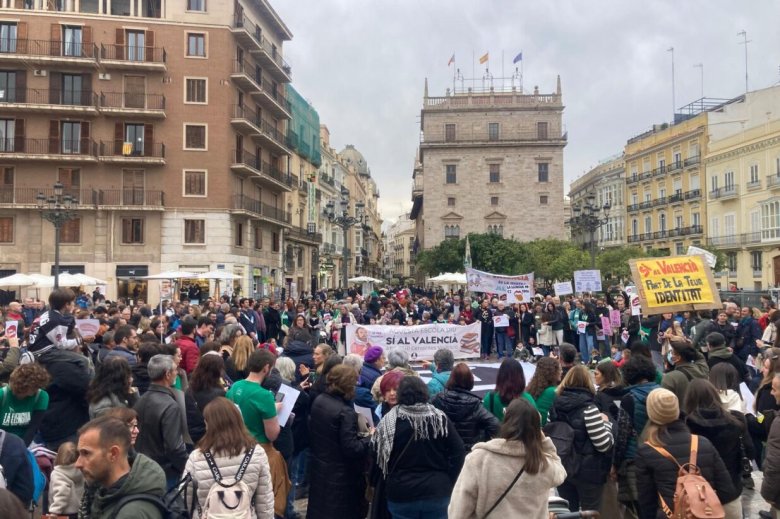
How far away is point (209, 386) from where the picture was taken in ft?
18.5

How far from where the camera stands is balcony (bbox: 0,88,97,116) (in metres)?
35.4

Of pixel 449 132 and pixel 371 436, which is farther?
pixel 449 132

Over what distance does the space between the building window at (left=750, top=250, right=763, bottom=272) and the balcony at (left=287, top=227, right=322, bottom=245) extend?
36989mm

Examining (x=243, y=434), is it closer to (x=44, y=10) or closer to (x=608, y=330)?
(x=608, y=330)

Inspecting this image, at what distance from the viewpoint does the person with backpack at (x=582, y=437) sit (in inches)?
203

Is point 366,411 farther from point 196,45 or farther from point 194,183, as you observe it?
point 196,45

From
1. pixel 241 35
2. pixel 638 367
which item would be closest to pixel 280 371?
pixel 638 367

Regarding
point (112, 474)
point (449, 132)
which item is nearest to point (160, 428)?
point (112, 474)

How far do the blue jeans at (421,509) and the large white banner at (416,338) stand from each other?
307 inches

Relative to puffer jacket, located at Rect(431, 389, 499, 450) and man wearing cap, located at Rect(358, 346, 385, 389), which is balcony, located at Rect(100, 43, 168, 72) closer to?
man wearing cap, located at Rect(358, 346, 385, 389)

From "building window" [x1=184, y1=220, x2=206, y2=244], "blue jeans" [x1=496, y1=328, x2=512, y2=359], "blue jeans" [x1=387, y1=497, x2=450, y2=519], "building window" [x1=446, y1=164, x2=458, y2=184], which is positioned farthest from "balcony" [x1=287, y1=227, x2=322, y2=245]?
"blue jeans" [x1=387, y1=497, x2=450, y2=519]

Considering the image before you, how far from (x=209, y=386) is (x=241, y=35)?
36.8 meters

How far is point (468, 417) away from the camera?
511 cm

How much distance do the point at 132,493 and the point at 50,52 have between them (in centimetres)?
3960
